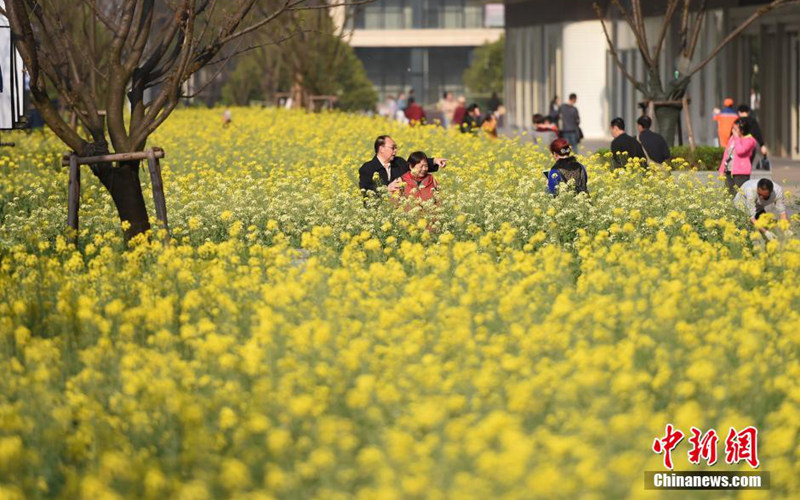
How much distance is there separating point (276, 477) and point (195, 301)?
3494mm

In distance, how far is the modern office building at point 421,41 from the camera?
9894cm

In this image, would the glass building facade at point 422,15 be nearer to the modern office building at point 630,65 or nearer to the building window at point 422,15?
the building window at point 422,15

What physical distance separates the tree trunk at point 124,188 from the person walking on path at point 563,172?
388 centimetres

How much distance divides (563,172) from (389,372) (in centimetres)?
803

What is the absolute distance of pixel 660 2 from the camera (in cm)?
3822

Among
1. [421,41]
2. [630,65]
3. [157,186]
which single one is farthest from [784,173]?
[421,41]

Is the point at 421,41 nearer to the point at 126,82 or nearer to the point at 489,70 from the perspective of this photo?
the point at 489,70

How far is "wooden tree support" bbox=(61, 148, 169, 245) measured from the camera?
1241 cm

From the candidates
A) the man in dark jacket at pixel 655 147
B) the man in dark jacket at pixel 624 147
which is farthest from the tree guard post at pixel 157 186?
the man in dark jacket at pixel 655 147

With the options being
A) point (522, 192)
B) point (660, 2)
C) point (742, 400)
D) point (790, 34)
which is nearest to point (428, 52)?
point (660, 2)

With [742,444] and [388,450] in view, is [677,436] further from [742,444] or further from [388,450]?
[388,450]

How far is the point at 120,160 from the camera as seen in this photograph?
1245 cm

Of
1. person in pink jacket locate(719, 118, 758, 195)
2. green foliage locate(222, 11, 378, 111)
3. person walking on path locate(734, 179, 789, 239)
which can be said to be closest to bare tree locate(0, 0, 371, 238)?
person walking on path locate(734, 179, 789, 239)

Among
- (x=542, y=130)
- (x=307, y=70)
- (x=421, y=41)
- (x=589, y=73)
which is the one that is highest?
(x=421, y=41)
